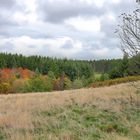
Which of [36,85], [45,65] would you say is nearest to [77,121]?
[36,85]

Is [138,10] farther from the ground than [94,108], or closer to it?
farther from the ground

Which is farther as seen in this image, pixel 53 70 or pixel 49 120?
pixel 53 70

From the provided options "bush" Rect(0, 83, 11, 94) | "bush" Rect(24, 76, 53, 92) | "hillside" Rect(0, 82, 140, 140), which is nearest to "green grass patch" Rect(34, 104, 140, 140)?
"hillside" Rect(0, 82, 140, 140)

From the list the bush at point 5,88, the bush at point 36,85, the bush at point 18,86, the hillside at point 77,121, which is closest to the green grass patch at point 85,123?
the hillside at point 77,121

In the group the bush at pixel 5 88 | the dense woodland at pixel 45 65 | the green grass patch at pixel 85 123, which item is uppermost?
the dense woodland at pixel 45 65

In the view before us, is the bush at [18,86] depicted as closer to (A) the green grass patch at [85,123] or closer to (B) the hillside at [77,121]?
(B) the hillside at [77,121]

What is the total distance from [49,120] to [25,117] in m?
0.97

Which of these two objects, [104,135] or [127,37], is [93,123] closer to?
[104,135]

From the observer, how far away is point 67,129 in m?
12.6

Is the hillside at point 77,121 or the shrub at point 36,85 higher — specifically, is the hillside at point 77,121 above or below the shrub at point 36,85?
above

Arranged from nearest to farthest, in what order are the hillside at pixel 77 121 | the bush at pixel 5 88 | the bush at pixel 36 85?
the hillside at pixel 77 121
the bush at pixel 36 85
the bush at pixel 5 88

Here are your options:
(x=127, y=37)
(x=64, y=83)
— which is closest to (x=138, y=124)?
(x=127, y=37)

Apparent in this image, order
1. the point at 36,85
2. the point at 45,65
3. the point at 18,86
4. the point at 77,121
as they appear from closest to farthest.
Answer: the point at 77,121 → the point at 36,85 → the point at 18,86 → the point at 45,65

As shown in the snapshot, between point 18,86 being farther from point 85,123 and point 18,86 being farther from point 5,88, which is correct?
point 85,123
